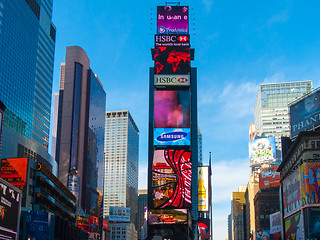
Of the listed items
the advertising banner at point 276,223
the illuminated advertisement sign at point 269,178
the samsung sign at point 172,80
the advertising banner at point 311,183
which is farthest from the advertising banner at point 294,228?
the illuminated advertisement sign at point 269,178

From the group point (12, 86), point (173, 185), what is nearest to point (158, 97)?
point (173, 185)

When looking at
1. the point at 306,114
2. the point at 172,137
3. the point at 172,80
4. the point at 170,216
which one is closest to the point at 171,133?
the point at 172,137

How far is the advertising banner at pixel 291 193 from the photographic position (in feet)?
267

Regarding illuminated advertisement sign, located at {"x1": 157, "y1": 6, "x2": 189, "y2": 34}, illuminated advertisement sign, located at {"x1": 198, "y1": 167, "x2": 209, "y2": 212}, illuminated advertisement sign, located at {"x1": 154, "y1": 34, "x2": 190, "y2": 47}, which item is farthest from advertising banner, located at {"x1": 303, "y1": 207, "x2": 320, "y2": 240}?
illuminated advertisement sign, located at {"x1": 157, "y1": 6, "x2": 189, "y2": 34}

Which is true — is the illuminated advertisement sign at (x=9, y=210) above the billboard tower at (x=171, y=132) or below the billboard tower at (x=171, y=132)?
below

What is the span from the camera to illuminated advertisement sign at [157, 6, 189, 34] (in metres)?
123

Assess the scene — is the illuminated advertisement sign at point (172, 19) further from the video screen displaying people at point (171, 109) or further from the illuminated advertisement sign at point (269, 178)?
the illuminated advertisement sign at point (269, 178)

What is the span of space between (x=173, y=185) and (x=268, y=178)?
237 ft

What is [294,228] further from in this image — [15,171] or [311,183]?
[15,171]

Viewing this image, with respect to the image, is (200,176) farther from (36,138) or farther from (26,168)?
(36,138)

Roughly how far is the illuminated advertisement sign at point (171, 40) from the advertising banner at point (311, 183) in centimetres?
5253

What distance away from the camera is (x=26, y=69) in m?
149

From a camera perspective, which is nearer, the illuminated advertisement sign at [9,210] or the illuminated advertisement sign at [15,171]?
the illuminated advertisement sign at [9,210]

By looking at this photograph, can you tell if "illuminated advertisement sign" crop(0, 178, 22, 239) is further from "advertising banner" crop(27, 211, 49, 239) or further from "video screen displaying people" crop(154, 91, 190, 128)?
"video screen displaying people" crop(154, 91, 190, 128)
